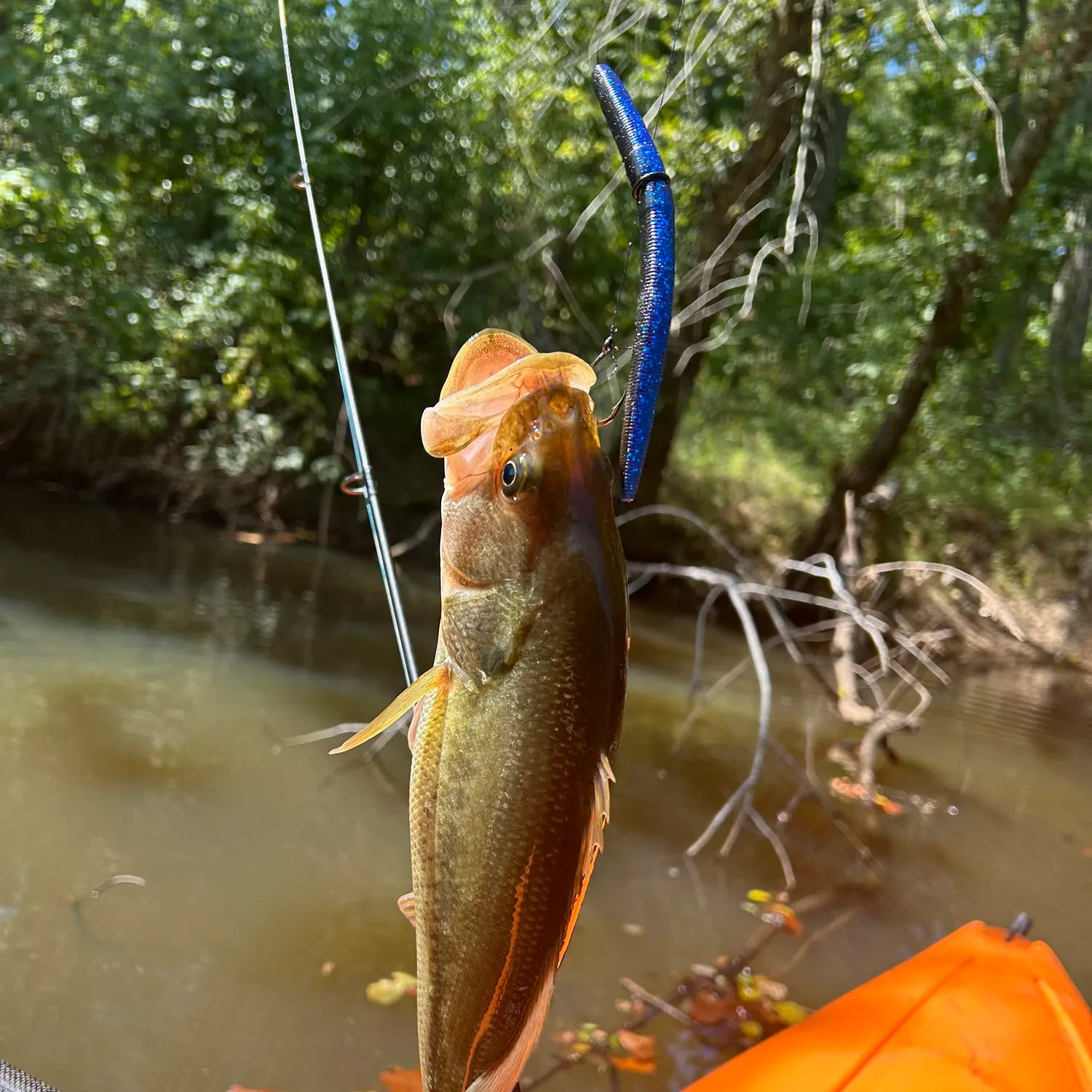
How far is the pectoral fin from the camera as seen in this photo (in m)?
0.98

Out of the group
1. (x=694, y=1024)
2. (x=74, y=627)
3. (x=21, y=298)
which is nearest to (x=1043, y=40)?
(x=694, y=1024)

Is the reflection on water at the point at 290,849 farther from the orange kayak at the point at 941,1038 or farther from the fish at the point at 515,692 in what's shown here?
the fish at the point at 515,692

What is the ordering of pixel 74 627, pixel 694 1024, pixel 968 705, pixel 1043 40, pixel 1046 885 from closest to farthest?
pixel 694 1024 → pixel 1046 885 → pixel 74 627 → pixel 1043 40 → pixel 968 705

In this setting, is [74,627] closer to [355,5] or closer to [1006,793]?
[1006,793]

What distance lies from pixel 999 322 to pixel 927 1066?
508 inches

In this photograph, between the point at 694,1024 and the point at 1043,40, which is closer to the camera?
the point at 694,1024

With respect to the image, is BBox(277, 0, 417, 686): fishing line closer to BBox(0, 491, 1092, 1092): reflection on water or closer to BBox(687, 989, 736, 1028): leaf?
BBox(0, 491, 1092, 1092): reflection on water

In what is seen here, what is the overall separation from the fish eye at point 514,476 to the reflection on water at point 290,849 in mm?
2645

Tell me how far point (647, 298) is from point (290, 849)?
3864mm

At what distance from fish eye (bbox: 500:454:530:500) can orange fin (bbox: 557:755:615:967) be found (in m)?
0.32

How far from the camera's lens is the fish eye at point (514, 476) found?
0.97 meters

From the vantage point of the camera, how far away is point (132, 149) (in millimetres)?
10375

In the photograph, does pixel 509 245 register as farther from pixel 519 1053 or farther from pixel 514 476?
pixel 519 1053

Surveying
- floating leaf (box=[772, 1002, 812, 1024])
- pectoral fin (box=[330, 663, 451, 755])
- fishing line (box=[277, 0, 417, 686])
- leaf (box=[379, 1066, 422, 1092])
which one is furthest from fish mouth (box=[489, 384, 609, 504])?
floating leaf (box=[772, 1002, 812, 1024])
